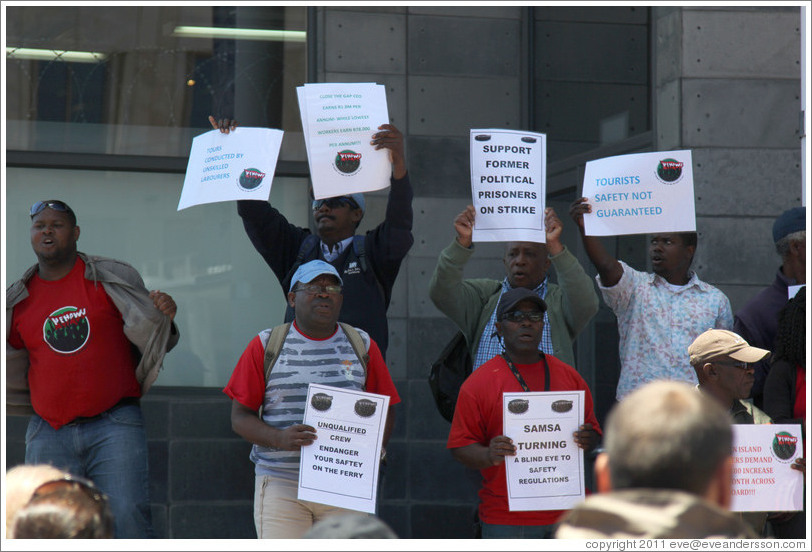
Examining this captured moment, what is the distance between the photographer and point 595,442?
15.8 ft

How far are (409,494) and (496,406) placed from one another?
2.72 meters

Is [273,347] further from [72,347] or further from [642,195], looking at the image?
[642,195]

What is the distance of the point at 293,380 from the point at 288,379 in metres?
0.02

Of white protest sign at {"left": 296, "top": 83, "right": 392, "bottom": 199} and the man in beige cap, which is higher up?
white protest sign at {"left": 296, "top": 83, "right": 392, "bottom": 199}

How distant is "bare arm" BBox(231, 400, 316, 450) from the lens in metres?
4.69

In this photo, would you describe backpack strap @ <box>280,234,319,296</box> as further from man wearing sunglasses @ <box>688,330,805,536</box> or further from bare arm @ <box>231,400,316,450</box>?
man wearing sunglasses @ <box>688,330,805,536</box>

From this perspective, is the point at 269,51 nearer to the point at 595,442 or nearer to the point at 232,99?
the point at 232,99

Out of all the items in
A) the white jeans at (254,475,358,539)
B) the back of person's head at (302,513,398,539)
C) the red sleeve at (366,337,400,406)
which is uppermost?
the red sleeve at (366,337,400,406)

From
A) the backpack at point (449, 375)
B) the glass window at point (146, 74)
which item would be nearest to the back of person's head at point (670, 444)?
the backpack at point (449, 375)

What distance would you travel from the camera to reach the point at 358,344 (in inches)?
198

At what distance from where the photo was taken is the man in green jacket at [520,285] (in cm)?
538

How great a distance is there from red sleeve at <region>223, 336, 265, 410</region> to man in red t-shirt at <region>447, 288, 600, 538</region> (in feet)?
2.98

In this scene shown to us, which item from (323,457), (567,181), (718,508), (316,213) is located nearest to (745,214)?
(567,181)

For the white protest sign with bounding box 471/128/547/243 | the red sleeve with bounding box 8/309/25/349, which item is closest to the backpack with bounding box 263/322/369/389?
the white protest sign with bounding box 471/128/547/243
